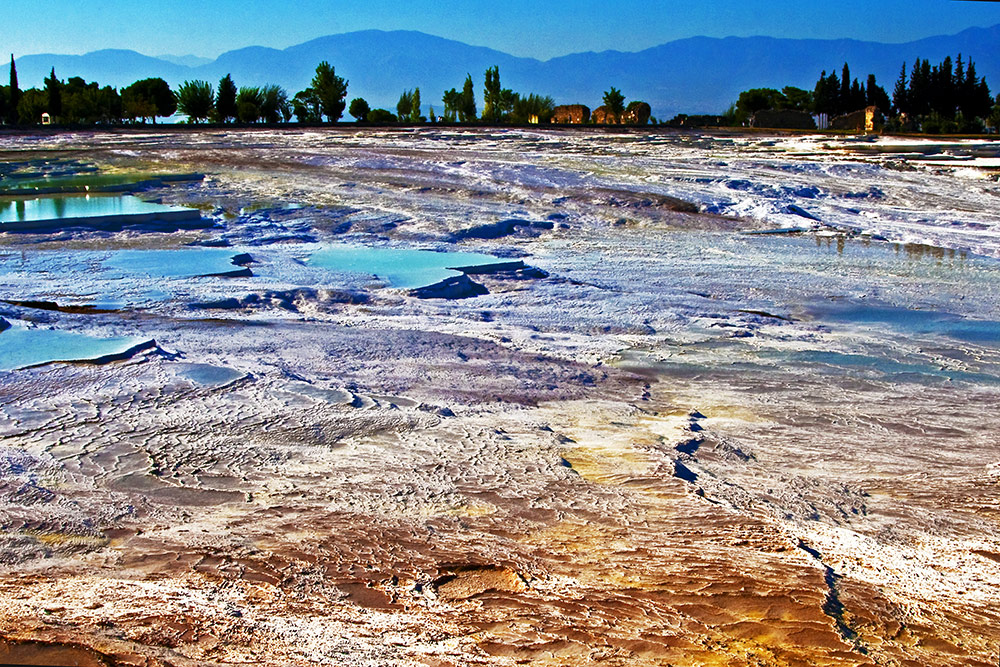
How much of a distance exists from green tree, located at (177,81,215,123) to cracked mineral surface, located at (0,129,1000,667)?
21.8 metres

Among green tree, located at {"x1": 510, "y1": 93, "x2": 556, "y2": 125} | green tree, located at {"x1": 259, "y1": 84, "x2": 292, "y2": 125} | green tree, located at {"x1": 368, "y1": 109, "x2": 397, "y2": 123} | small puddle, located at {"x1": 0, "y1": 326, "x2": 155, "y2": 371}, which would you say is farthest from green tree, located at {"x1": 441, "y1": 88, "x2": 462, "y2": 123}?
small puddle, located at {"x1": 0, "y1": 326, "x2": 155, "y2": 371}

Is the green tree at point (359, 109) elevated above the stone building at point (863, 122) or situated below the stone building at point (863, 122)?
above

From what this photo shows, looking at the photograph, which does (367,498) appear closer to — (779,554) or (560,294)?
(779,554)

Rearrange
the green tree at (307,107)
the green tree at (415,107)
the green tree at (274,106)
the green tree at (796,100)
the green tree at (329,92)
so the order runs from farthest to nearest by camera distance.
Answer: the green tree at (796,100)
the green tree at (415,107)
the green tree at (307,107)
the green tree at (329,92)
the green tree at (274,106)

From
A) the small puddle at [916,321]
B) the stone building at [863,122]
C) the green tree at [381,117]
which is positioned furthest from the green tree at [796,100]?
the small puddle at [916,321]

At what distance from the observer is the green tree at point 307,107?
28.7 metres

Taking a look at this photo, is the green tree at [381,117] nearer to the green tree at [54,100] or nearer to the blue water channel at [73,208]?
the green tree at [54,100]

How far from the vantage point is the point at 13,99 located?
86.0 ft

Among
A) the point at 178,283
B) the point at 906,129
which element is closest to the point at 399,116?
the point at 906,129

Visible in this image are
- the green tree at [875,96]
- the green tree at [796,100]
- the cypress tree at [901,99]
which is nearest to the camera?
the cypress tree at [901,99]

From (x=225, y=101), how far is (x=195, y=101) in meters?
1.22

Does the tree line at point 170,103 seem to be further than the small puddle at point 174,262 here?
Yes

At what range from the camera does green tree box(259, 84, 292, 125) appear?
27.2 metres

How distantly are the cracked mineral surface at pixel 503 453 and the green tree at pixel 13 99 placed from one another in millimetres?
20543
